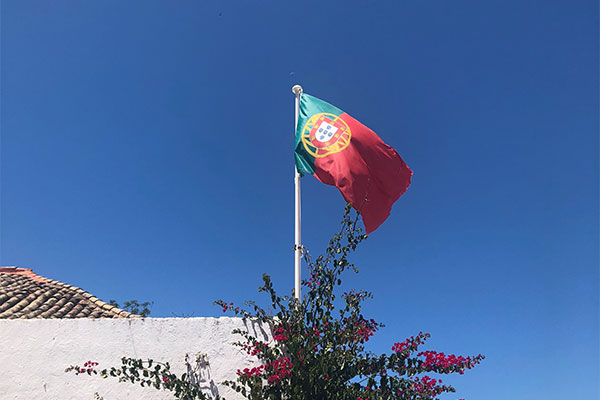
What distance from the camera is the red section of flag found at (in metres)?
5.99

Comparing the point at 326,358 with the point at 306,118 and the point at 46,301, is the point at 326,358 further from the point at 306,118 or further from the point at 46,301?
the point at 46,301

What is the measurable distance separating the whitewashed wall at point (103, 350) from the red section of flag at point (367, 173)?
222 cm

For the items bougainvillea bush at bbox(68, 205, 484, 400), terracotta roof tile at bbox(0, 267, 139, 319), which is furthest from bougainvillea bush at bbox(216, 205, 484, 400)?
terracotta roof tile at bbox(0, 267, 139, 319)

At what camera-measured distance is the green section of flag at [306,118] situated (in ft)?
20.6

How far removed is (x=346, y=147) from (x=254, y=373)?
3.22 metres

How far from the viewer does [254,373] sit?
487cm

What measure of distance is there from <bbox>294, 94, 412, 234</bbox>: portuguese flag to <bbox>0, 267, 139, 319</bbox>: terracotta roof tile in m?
4.23

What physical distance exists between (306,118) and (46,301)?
639cm

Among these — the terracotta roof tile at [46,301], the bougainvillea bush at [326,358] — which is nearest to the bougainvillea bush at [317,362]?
the bougainvillea bush at [326,358]

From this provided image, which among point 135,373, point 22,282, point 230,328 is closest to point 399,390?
point 230,328

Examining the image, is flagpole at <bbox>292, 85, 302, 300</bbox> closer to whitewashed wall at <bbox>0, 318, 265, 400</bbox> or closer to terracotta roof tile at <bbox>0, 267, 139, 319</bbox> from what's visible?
whitewashed wall at <bbox>0, 318, 265, 400</bbox>

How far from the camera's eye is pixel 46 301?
8.60 m

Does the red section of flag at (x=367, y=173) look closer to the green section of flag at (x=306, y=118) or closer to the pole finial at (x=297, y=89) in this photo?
the green section of flag at (x=306, y=118)

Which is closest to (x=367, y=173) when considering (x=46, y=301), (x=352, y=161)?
(x=352, y=161)
